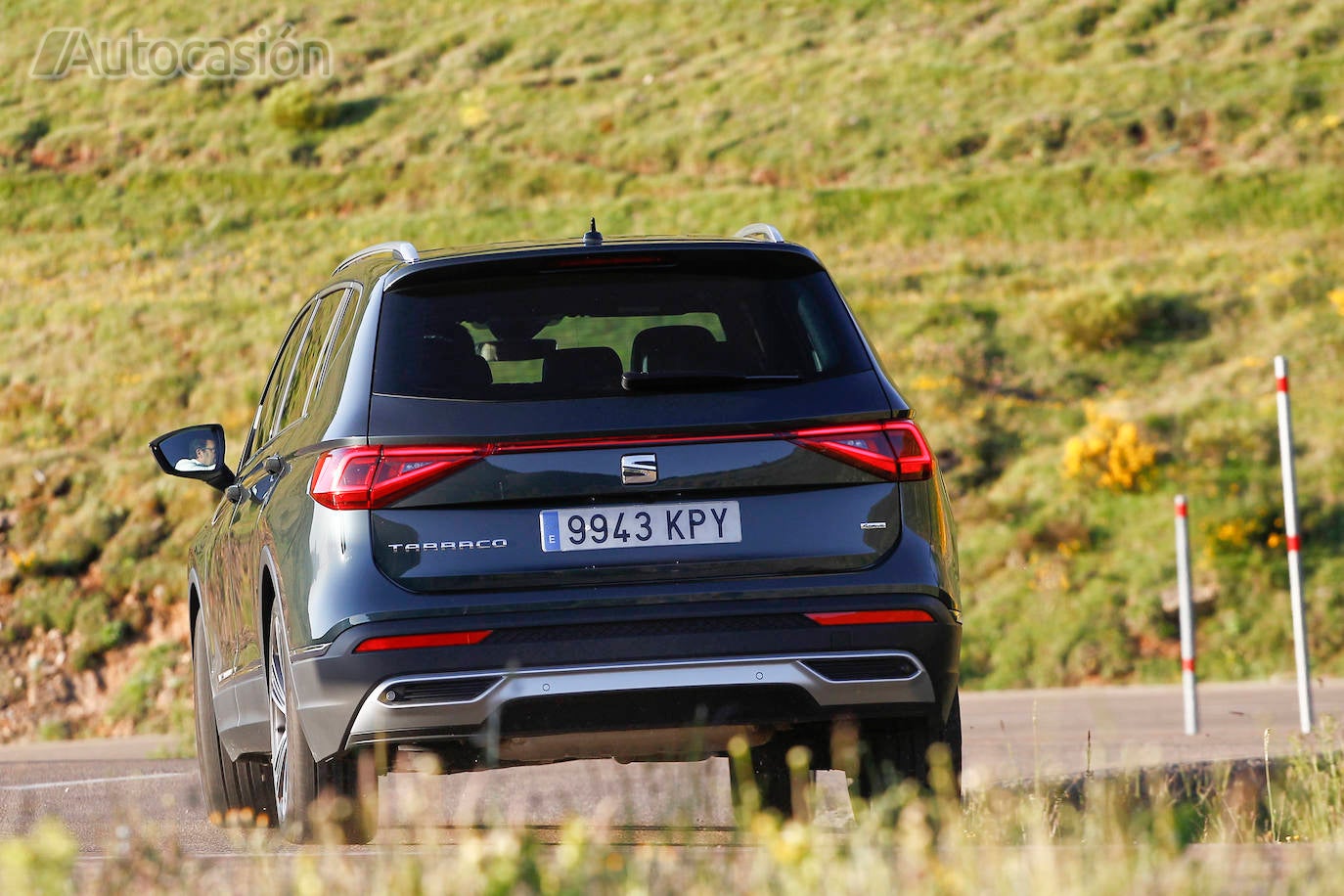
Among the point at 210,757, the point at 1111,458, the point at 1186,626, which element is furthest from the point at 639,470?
the point at 1111,458

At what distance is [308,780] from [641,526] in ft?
4.24

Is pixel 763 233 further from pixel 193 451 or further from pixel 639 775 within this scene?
pixel 639 775

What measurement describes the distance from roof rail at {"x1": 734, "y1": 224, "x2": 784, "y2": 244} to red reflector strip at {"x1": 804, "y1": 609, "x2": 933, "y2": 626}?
1.28 metres

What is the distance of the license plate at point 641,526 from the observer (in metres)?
5.30

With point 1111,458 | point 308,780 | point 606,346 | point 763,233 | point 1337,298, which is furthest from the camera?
point 1337,298

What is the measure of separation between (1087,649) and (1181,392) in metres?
8.83

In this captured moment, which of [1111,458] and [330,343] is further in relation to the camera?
[1111,458]

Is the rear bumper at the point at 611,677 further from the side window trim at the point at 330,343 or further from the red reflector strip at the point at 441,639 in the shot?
the side window trim at the point at 330,343

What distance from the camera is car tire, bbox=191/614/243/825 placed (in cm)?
762

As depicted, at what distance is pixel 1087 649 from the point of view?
19.3 metres

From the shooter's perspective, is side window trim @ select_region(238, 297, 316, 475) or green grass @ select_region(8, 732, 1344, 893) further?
side window trim @ select_region(238, 297, 316, 475)

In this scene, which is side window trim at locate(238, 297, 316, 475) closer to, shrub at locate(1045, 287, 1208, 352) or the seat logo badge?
the seat logo badge

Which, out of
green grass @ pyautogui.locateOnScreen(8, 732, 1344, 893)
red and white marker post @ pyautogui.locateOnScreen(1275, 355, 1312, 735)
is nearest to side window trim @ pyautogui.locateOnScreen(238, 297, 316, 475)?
green grass @ pyautogui.locateOnScreen(8, 732, 1344, 893)

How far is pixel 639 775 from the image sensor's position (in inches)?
434
